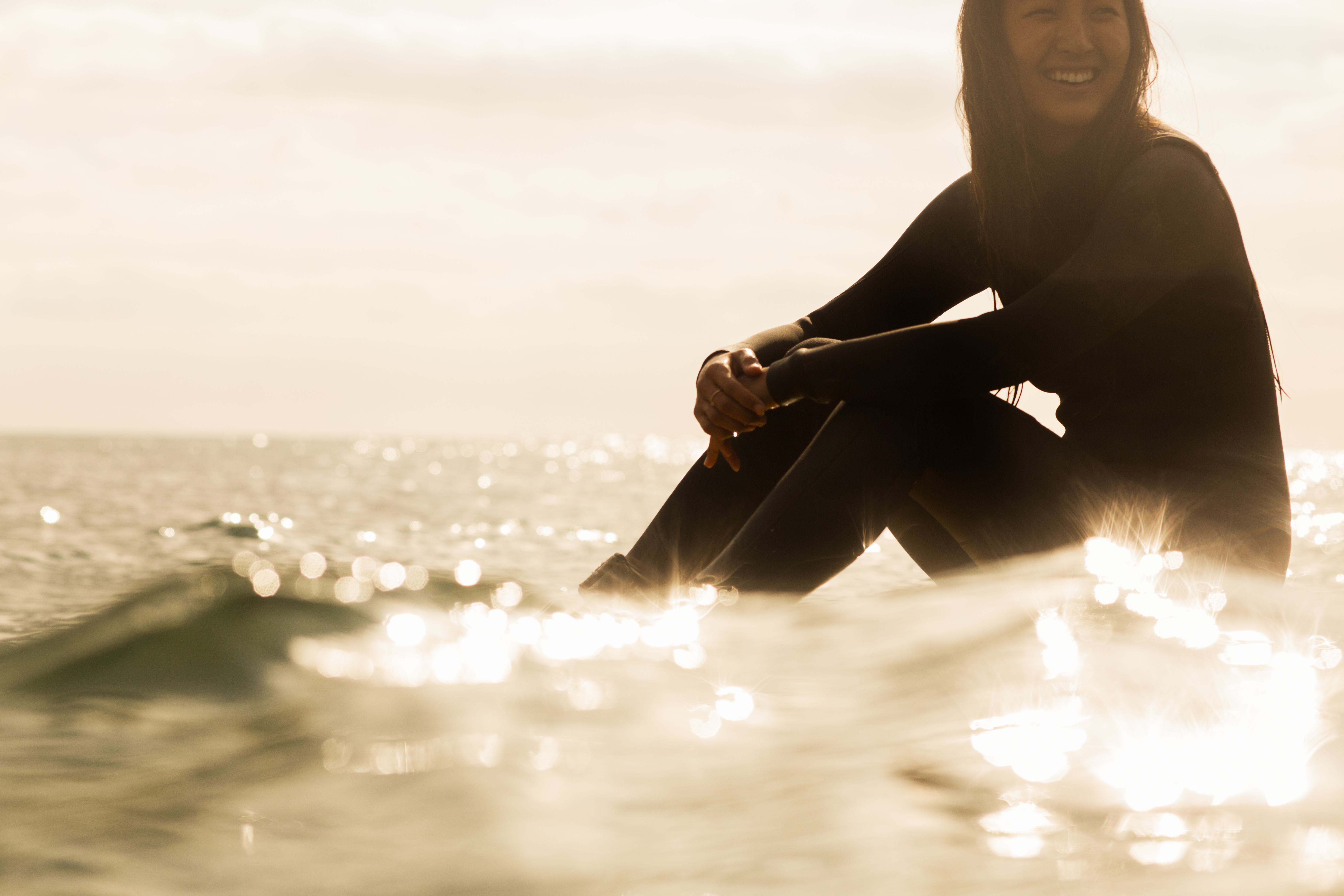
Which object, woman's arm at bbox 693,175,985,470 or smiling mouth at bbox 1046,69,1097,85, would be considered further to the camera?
woman's arm at bbox 693,175,985,470

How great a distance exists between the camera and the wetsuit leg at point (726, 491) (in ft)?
9.23

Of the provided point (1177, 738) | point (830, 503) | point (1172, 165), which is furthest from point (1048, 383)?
point (1177, 738)

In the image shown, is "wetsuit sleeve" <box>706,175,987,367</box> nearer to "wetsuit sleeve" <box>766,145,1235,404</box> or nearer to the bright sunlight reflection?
"wetsuit sleeve" <box>766,145,1235,404</box>

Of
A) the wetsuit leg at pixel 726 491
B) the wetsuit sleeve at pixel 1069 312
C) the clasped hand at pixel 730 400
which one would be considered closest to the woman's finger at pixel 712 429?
the clasped hand at pixel 730 400

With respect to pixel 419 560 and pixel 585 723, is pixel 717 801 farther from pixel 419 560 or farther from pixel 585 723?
pixel 419 560

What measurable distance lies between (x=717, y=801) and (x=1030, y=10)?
89.9 inches

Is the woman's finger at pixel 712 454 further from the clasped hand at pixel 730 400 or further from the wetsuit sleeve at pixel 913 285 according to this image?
the wetsuit sleeve at pixel 913 285

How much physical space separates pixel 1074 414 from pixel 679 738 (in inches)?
69.5

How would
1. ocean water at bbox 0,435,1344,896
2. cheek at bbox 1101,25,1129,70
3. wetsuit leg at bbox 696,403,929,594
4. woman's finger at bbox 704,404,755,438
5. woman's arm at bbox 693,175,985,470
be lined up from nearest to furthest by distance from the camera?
ocean water at bbox 0,435,1344,896 < wetsuit leg at bbox 696,403,929,594 < cheek at bbox 1101,25,1129,70 < woman's finger at bbox 704,404,755,438 < woman's arm at bbox 693,175,985,470

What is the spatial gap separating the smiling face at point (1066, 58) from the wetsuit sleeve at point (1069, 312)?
0.95 feet

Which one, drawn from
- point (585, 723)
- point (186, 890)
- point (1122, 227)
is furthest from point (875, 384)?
point (186, 890)

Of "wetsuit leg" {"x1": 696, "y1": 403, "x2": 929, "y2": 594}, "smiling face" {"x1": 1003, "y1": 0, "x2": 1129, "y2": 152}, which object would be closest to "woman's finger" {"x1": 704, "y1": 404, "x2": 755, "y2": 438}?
"wetsuit leg" {"x1": 696, "y1": 403, "x2": 929, "y2": 594}

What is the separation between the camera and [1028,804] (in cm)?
103

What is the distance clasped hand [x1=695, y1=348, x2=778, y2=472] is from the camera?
272 centimetres
